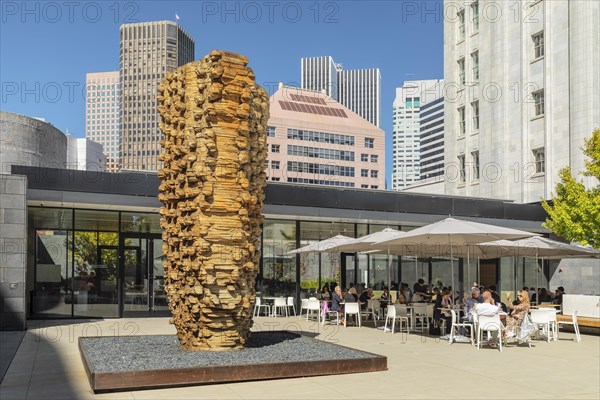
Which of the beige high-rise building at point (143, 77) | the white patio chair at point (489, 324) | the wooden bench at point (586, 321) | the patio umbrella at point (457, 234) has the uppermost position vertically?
the beige high-rise building at point (143, 77)

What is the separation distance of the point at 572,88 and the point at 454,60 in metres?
11.2

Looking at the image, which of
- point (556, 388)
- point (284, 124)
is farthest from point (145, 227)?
point (284, 124)

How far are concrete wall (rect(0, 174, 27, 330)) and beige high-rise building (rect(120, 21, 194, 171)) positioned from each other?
160 metres

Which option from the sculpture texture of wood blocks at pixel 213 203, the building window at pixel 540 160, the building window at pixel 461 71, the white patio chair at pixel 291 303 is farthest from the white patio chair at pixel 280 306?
the building window at pixel 461 71

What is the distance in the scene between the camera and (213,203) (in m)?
11.6

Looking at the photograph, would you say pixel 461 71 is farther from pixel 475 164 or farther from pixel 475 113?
pixel 475 164

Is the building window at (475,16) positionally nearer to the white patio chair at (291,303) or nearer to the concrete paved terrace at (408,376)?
the white patio chair at (291,303)

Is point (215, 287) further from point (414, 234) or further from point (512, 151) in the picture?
point (512, 151)

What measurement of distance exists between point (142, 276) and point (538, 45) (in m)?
26.7

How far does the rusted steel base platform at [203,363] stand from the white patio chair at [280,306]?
987 centimetres

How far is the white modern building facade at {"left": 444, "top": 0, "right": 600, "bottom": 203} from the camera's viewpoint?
114 feet

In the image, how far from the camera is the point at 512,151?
39.2 m

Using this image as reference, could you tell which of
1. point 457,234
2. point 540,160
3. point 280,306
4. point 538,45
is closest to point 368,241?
point 457,234

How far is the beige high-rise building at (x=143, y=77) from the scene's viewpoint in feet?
587
